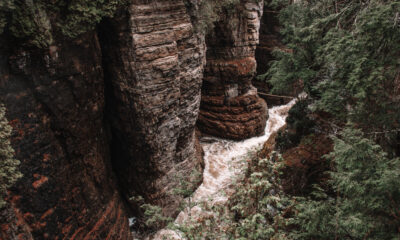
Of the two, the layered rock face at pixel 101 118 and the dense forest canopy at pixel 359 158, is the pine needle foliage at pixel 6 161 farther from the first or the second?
the dense forest canopy at pixel 359 158

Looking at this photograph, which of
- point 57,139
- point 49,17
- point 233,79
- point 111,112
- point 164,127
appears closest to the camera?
point 49,17

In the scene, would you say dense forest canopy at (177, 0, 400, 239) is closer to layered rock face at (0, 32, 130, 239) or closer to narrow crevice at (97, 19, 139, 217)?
layered rock face at (0, 32, 130, 239)

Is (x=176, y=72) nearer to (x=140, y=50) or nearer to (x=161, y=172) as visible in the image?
(x=140, y=50)

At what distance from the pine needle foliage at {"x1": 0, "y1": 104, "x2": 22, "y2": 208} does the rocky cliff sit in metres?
0.21

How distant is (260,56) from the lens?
17.0 metres

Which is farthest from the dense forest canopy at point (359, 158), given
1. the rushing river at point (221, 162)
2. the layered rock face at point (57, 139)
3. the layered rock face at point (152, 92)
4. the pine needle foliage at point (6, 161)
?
the rushing river at point (221, 162)

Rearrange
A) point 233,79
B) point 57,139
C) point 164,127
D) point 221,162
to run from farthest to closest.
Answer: point 233,79
point 221,162
point 164,127
point 57,139

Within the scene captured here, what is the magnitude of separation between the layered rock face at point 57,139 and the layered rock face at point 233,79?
7.65 metres

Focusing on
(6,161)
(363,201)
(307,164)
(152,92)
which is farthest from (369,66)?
(6,161)

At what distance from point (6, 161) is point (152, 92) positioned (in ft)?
10.7

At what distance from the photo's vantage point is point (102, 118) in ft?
18.5

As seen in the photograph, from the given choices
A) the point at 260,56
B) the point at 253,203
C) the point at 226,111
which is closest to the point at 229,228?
the point at 253,203

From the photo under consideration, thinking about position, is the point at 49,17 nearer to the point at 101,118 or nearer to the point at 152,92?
the point at 101,118

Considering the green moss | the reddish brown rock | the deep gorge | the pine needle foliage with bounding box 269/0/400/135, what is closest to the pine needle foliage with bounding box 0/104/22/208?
the deep gorge
